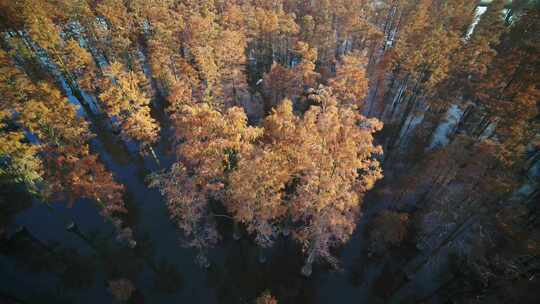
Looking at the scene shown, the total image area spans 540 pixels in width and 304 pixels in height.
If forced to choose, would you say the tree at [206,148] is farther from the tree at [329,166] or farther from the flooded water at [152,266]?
the flooded water at [152,266]

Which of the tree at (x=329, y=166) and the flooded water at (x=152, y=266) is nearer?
the tree at (x=329, y=166)

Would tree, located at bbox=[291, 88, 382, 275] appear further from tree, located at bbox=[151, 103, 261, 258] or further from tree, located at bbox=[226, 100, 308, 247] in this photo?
tree, located at bbox=[151, 103, 261, 258]

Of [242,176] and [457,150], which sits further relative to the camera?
[457,150]

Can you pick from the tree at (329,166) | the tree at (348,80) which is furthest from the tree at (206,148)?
the tree at (348,80)

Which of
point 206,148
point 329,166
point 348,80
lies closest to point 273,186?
point 329,166

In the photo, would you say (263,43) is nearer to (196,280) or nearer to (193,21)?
(193,21)

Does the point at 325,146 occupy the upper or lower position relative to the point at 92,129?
upper

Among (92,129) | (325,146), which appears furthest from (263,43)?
(325,146)
